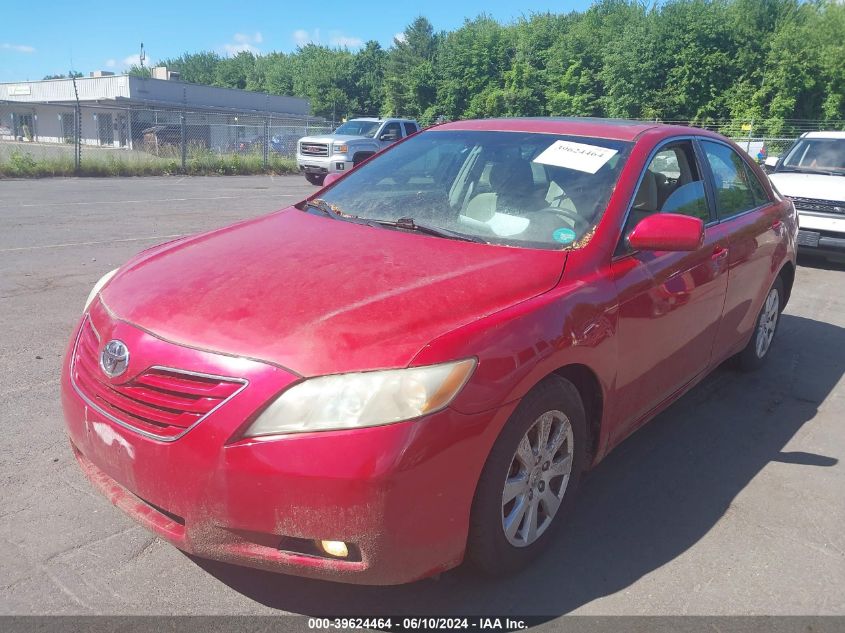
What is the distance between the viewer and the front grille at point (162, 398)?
85.7 inches

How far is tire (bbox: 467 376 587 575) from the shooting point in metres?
2.39

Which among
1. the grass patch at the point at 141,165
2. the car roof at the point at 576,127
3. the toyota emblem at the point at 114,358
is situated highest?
the car roof at the point at 576,127

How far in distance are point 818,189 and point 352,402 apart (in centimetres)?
907

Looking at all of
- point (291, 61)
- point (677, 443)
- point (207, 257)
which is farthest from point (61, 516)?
point (291, 61)

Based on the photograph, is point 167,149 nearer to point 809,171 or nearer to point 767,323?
point 809,171

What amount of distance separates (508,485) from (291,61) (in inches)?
4192

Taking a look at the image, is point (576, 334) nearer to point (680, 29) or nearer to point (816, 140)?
point (816, 140)

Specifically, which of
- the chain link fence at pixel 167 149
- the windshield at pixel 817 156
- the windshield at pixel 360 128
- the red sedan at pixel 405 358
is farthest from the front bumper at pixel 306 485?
the windshield at pixel 360 128

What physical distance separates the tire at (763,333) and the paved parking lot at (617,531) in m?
0.13

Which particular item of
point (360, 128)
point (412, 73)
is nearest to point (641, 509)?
point (360, 128)

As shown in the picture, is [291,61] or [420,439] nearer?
[420,439]

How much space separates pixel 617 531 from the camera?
3.07m

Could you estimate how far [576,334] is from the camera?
2.67 m

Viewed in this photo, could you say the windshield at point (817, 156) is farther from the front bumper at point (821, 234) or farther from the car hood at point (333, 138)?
the car hood at point (333, 138)
